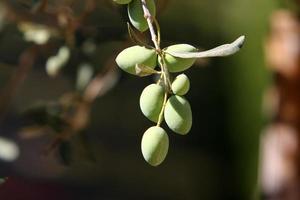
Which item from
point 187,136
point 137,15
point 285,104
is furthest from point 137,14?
point 187,136

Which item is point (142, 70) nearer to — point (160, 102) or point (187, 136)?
point (160, 102)

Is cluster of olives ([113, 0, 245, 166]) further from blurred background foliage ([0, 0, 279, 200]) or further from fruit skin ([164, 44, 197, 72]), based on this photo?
blurred background foliage ([0, 0, 279, 200])

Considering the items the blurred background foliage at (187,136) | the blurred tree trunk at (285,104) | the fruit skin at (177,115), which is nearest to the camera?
the fruit skin at (177,115)

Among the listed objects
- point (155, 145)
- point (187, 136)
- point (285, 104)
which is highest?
point (187, 136)

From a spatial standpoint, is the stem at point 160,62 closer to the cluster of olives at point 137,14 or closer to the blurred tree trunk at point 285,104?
the cluster of olives at point 137,14

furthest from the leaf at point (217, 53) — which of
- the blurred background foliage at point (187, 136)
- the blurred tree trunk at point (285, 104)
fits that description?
the blurred background foliage at point (187, 136)

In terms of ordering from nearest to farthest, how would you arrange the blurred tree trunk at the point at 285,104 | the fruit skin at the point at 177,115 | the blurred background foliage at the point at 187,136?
the fruit skin at the point at 177,115 < the blurred tree trunk at the point at 285,104 < the blurred background foliage at the point at 187,136

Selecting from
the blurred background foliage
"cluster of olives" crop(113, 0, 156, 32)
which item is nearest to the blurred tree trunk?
the blurred background foliage
